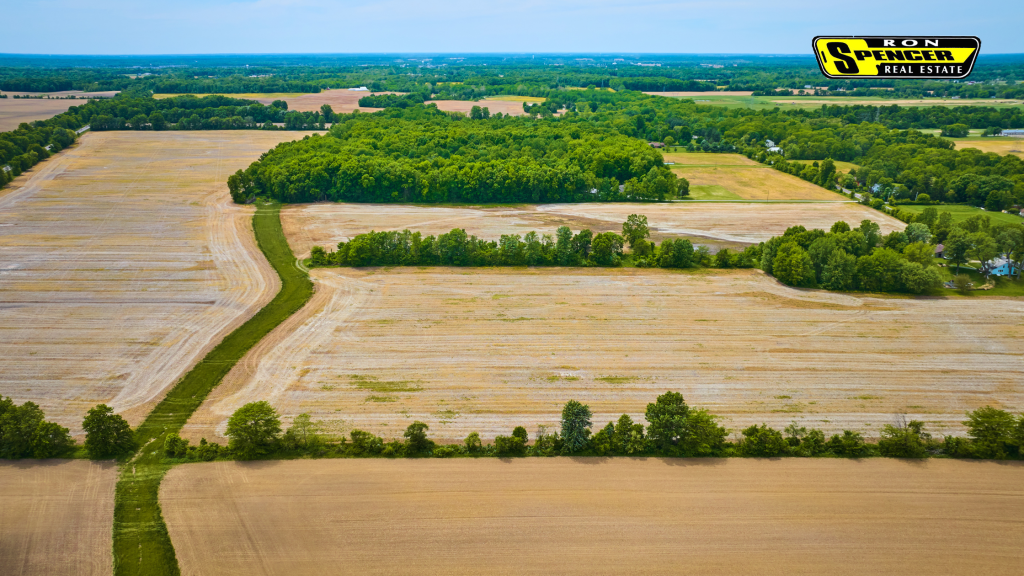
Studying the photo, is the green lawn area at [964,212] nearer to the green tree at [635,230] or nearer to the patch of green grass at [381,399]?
the green tree at [635,230]

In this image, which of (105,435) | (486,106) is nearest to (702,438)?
(105,435)

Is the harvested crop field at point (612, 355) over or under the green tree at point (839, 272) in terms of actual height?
under

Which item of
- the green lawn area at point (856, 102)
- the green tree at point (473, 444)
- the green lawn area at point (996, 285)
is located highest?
the green lawn area at point (856, 102)

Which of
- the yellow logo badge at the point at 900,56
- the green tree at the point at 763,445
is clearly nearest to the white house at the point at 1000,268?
the yellow logo badge at the point at 900,56

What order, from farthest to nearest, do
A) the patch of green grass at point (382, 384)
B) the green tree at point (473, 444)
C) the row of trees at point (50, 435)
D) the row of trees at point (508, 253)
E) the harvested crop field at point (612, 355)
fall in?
the row of trees at point (508, 253) → the patch of green grass at point (382, 384) → the harvested crop field at point (612, 355) → the green tree at point (473, 444) → the row of trees at point (50, 435)

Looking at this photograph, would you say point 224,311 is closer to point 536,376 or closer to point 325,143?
point 536,376

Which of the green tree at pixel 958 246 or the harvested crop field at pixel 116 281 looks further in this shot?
the green tree at pixel 958 246
